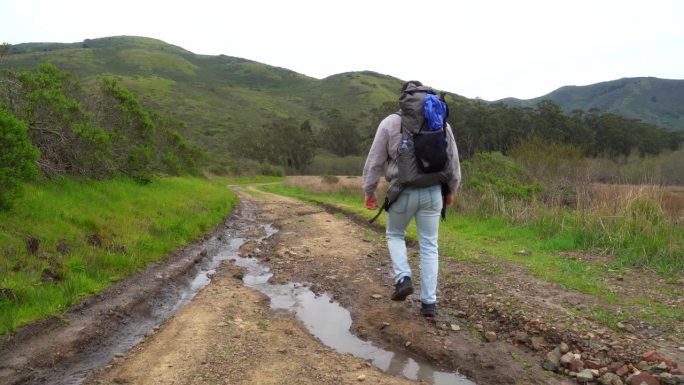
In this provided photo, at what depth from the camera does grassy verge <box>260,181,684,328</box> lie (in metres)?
4.56

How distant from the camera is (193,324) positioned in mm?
4426

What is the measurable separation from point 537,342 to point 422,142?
2.01 m

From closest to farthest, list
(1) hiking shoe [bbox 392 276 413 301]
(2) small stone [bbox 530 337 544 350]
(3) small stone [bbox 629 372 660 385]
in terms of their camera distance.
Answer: (3) small stone [bbox 629 372 660 385] < (2) small stone [bbox 530 337 544 350] < (1) hiking shoe [bbox 392 276 413 301]

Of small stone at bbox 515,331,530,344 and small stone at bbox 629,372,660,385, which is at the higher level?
small stone at bbox 629,372,660,385

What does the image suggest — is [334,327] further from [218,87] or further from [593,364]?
[218,87]

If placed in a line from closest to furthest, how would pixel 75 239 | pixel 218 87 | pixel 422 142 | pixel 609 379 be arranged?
pixel 609 379 → pixel 422 142 → pixel 75 239 → pixel 218 87

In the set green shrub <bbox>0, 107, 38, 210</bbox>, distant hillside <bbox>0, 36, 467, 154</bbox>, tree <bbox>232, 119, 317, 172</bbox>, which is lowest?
tree <bbox>232, 119, 317, 172</bbox>

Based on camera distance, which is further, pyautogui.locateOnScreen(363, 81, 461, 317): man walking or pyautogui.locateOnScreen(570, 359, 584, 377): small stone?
pyautogui.locateOnScreen(363, 81, 461, 317): man walking

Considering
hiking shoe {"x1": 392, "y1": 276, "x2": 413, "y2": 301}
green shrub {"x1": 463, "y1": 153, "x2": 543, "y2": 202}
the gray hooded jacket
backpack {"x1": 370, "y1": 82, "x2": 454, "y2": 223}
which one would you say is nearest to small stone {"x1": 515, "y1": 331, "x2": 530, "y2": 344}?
hiking shoe {"x1": 392, "y1": 276, "x2": 413, "y2": 301}

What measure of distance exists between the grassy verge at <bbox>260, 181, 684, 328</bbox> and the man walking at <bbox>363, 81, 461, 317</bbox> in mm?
1666

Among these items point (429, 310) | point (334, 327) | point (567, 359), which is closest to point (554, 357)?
point (567, 359)

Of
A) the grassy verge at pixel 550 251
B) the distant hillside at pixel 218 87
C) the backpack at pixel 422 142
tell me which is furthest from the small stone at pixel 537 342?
the distant hillside at pixel 218 87

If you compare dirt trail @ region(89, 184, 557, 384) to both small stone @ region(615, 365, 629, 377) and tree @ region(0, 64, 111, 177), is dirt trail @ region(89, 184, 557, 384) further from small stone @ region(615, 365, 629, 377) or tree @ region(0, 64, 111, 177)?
tree @ region(0, 64, 111, 177)

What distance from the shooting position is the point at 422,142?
4.02m
